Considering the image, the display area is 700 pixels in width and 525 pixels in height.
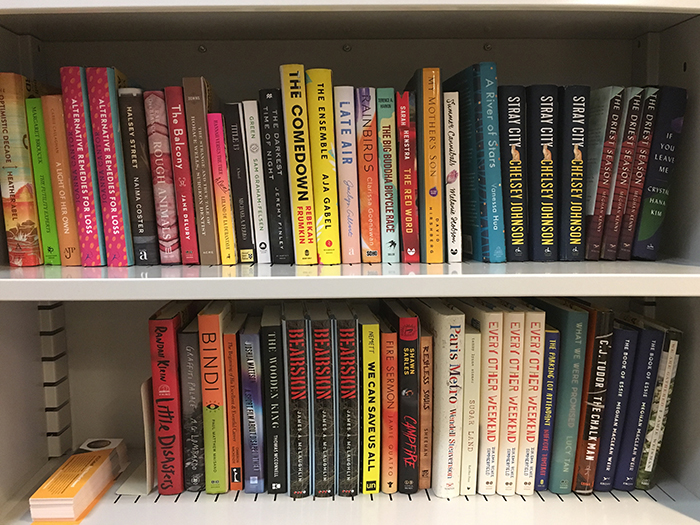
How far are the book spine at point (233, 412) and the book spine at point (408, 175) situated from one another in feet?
1.01

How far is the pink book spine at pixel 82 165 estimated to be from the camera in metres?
0.79

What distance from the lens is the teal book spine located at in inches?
32.8

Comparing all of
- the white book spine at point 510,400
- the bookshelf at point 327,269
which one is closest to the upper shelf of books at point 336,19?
the bookshelf at point 327,269

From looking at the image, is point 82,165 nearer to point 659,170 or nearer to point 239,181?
point 239,181

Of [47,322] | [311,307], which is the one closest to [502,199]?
[311,307]

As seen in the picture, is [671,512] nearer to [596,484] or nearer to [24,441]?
[596,484]

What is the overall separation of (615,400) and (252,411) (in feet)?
1.92

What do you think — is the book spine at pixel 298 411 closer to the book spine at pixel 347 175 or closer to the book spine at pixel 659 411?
the book spine at pixel 347 175

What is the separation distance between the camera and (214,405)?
841mm

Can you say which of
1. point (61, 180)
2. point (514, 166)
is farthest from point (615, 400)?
point (61, 180)

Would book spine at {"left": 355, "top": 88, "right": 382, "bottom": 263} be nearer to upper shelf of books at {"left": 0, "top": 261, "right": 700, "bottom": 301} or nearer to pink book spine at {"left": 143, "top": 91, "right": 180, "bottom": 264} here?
upper shelf of books at {"left": 0, "top": 261, "right": 700, "bottom": 301}

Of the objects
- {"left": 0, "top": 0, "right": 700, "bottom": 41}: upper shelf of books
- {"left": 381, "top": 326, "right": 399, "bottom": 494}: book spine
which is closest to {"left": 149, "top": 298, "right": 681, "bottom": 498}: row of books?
{"left": 381, "top": 326, "right": 399, "bottom": 494}: book spine

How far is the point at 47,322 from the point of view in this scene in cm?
101

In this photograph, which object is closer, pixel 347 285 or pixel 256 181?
pixel 347 285
